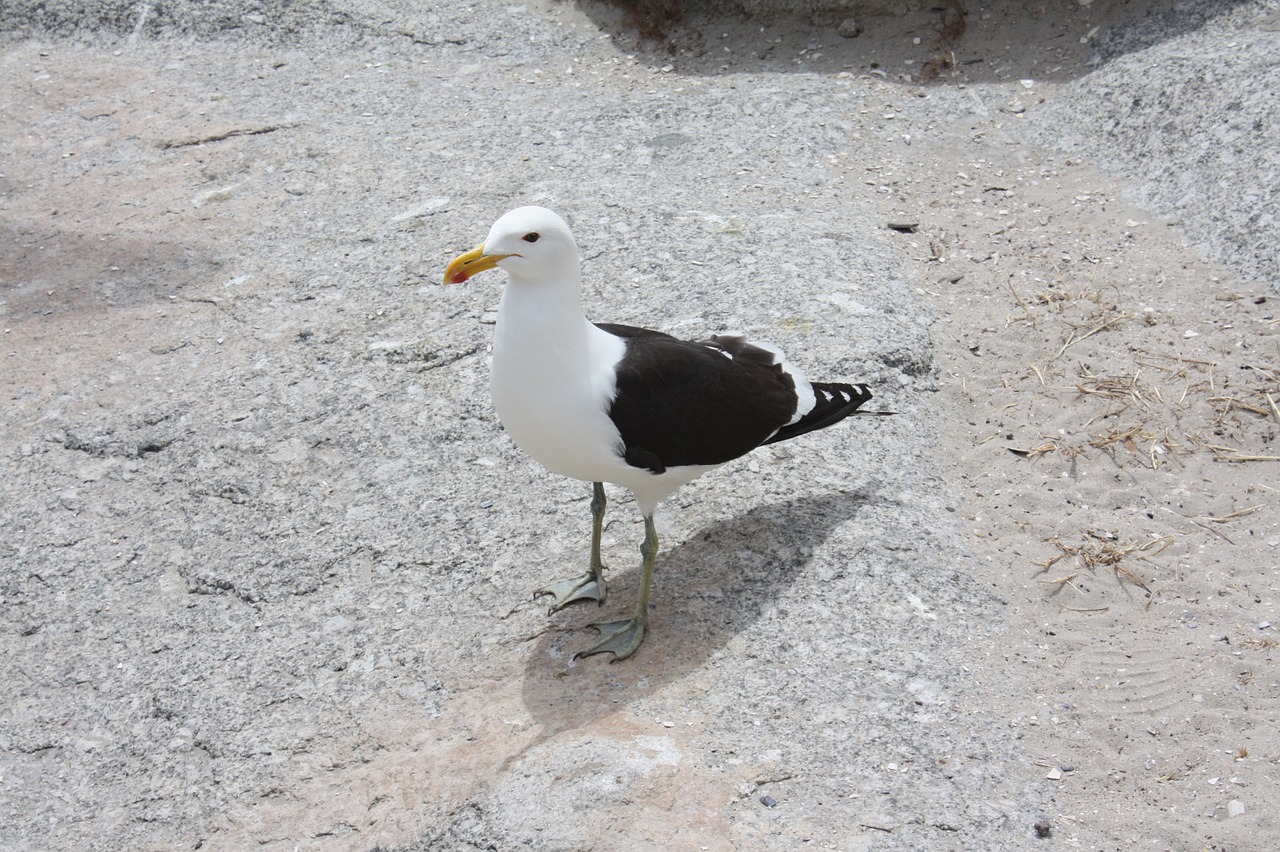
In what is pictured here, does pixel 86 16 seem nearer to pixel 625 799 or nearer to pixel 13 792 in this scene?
pixel 13 792

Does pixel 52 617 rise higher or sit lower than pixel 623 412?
lower

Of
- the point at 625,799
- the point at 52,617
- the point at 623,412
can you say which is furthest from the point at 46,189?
the point at 625,799

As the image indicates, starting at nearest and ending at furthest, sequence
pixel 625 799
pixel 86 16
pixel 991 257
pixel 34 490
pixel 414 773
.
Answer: pixel 625 799 → pixel 414 773 → pixel 34 490 → pixel 991 257 → pixel 86 16

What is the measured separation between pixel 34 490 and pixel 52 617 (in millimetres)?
757

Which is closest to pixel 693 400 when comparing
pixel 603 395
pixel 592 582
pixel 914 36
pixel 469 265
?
pixel 603 395

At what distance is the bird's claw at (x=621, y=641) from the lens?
3.83m

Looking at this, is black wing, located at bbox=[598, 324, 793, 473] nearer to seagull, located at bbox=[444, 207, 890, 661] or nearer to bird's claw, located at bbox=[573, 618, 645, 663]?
seagull, located at bbox=[444, 207, 890, 661]

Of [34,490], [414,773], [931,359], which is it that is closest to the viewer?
[414,773]

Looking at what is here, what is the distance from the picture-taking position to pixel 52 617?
4.22 meters

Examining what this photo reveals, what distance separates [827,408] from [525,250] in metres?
1.33

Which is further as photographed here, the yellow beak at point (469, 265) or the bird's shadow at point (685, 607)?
the bird's shadow at point (685, 607)

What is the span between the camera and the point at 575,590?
4078 millimetres

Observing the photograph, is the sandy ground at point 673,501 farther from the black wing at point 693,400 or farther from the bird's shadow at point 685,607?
the black wing at point 693,400

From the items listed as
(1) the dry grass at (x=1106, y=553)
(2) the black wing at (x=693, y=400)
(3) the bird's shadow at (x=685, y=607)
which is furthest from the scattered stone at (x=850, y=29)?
(1) the dry grass at (x=1106, y=553)
